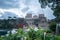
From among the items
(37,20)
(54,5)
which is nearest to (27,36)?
(37,20)

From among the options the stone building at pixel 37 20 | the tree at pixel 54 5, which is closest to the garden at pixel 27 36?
the stone building at pixel 37 20

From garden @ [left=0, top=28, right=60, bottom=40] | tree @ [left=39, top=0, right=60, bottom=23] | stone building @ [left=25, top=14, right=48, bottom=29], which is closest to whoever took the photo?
garden @ [left=0, top=28, right=60, bottom=40]

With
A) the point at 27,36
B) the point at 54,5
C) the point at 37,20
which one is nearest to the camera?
the point at 27,36

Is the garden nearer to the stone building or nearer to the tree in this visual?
the stone building

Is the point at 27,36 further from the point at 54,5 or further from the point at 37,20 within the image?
the point at 54,5

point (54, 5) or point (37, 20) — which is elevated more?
point (54, 5)

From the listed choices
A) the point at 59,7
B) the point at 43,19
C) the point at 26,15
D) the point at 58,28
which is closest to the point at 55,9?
the point at 59,7

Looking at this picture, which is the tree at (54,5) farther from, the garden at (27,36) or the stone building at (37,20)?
the garden at (27,36)

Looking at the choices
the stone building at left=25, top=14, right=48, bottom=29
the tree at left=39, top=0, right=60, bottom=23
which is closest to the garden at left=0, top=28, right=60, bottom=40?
the stone building at left=25, top=14, right=48, bottom=29

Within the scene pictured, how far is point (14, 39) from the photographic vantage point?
4156mm

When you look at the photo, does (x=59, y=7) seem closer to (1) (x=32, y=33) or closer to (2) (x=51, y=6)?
(2) (x=51, y=6)

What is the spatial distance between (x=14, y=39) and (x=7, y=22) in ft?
17.3

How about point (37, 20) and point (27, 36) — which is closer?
point (27, 36)

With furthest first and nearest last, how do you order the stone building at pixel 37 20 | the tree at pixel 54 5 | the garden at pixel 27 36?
the tree at pixel 54 5
the stone building at pixel 37 20
the garden at pixel 27 36
